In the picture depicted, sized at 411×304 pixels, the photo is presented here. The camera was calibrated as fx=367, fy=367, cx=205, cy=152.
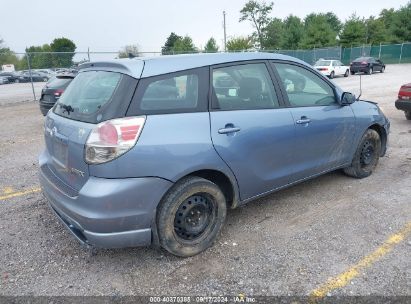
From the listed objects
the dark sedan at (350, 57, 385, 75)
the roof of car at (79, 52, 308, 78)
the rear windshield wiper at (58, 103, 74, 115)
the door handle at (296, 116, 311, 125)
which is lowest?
the dark sedan at (350, 57, 385, 75)

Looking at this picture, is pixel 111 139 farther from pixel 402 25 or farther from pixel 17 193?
pixel 402 25

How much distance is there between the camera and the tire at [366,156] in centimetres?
481

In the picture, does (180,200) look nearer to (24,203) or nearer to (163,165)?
(163,165)

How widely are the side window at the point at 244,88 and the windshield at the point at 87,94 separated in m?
0.90

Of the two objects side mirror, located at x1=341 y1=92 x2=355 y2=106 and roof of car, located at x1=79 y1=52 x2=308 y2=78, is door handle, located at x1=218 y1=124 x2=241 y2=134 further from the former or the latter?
side mirror, located at x1=341 y1=92 x2=355 y2=106

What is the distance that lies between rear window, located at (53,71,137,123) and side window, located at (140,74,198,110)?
14 centimetres

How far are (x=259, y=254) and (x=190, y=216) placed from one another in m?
0.70

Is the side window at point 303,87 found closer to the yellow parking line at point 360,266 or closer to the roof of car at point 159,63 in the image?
the roof of car at point 159,63

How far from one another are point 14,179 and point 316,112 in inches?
167

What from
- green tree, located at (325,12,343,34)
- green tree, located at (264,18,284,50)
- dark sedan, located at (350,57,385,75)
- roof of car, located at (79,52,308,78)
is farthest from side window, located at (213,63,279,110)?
green tree, located at (325,12,343,34)

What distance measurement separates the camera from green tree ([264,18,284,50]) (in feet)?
179

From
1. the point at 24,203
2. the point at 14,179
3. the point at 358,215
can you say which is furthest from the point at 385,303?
the point at 14,179

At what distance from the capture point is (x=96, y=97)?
305cm

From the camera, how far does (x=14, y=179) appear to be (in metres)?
5.29
